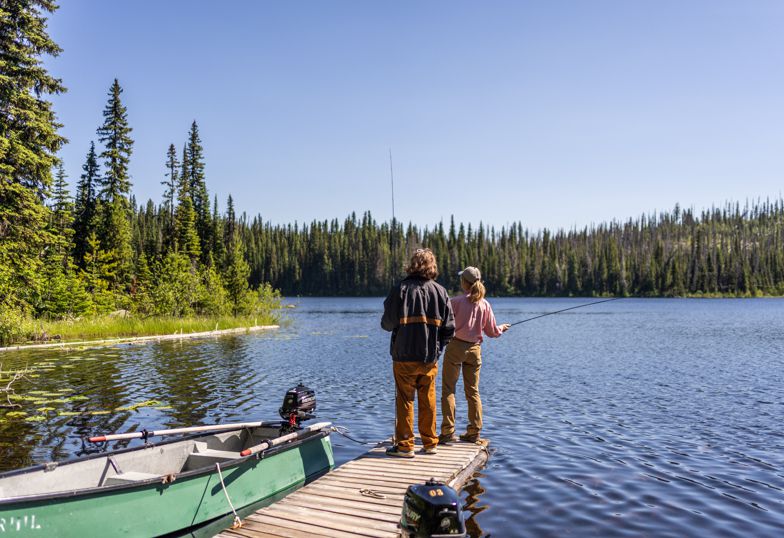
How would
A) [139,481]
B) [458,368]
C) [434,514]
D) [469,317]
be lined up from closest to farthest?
1. [434,514]
2. [139,481]
3. [469,317]
4. [458,368]

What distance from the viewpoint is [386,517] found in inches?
265

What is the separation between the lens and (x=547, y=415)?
15.2 metres

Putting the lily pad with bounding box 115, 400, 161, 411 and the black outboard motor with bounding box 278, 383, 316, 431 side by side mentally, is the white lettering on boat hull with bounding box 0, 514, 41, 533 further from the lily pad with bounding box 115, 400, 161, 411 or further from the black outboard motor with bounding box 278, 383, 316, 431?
the lily pad with bounding box 115, 400, 161, 411

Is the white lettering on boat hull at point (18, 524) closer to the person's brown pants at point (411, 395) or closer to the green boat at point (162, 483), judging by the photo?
the green boat at point (162, 483)

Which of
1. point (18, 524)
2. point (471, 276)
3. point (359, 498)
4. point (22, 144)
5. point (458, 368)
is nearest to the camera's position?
point (18, 524)

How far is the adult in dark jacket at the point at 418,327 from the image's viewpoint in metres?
8.05

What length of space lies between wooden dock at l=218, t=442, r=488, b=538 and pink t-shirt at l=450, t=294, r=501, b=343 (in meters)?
1.84

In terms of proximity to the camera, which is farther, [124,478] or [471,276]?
[471,276]

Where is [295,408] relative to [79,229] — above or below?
below

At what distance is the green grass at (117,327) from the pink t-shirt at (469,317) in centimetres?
2455

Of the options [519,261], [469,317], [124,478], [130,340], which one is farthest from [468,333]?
[519,261]

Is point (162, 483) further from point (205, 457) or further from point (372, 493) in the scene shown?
point (372, 493)

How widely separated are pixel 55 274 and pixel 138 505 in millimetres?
29050

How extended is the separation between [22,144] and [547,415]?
21782 millimetres
